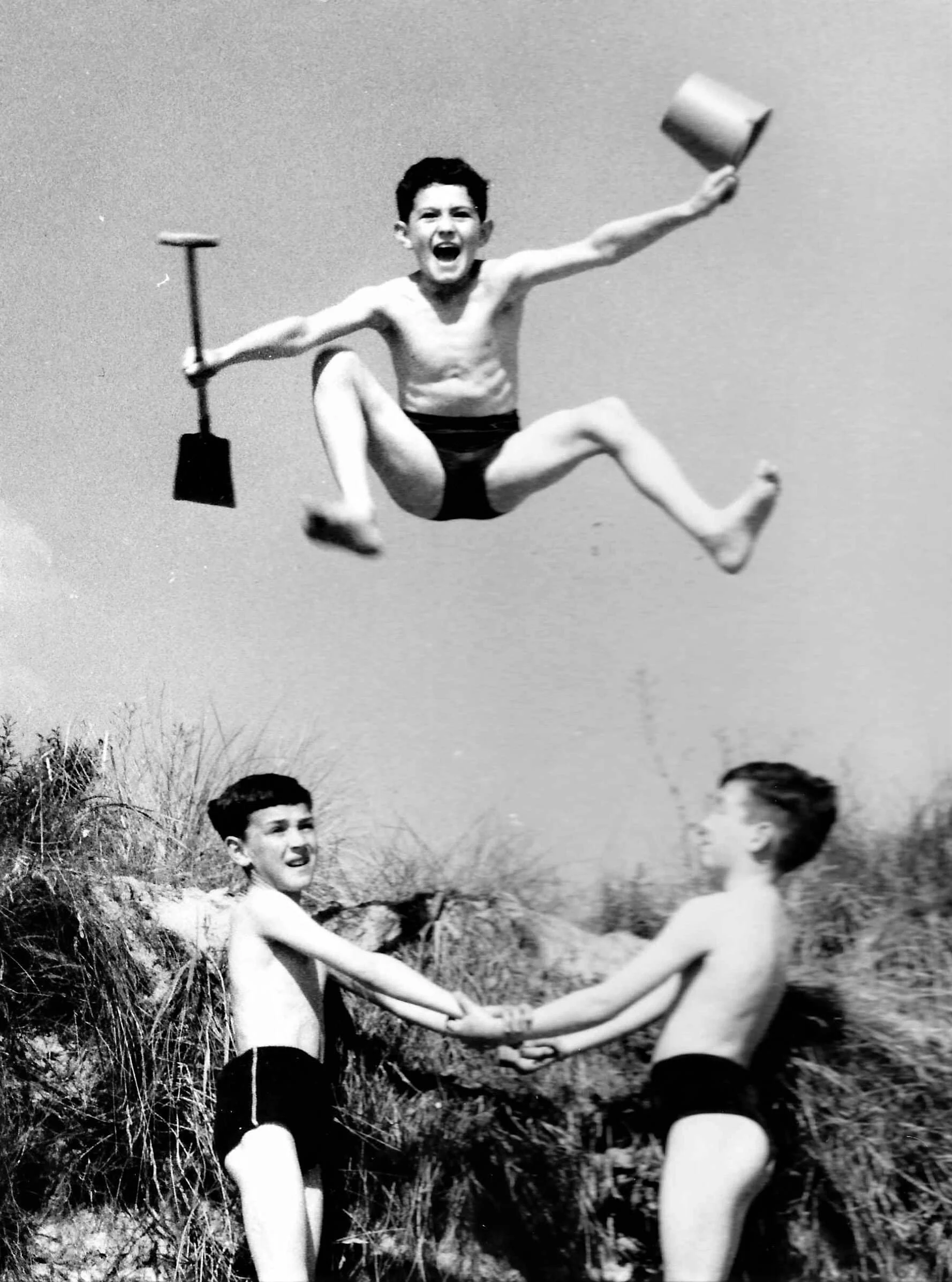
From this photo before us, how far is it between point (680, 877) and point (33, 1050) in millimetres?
1950

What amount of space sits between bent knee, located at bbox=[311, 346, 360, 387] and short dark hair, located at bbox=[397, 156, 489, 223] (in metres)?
0.44

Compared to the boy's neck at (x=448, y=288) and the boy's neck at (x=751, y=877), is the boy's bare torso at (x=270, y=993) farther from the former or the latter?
the boy's neck at (x=448, y=288)

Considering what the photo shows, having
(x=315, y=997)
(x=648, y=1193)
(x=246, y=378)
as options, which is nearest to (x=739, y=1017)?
(x=648, y=1193)

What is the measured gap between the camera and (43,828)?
5.51 meters

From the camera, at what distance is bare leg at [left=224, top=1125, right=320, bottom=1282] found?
4.30 m

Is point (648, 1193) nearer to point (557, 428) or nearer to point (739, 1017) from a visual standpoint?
point (739, 1017)

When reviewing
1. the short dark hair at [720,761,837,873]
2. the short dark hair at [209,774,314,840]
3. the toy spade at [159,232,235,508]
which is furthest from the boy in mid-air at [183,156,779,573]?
the short dark hair at [720,761,837,873]

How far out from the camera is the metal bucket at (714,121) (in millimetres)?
4727

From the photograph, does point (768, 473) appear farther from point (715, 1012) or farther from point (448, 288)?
point (715, 1012)

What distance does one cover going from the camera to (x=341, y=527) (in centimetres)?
480

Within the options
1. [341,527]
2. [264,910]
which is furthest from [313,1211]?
[341,527]

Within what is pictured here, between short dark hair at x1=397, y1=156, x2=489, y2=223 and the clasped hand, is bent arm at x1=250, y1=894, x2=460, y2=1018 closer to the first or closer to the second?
the clasped hand

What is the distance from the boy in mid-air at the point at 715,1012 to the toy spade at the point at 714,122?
5.44 ft

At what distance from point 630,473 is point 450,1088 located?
1.74 metres
